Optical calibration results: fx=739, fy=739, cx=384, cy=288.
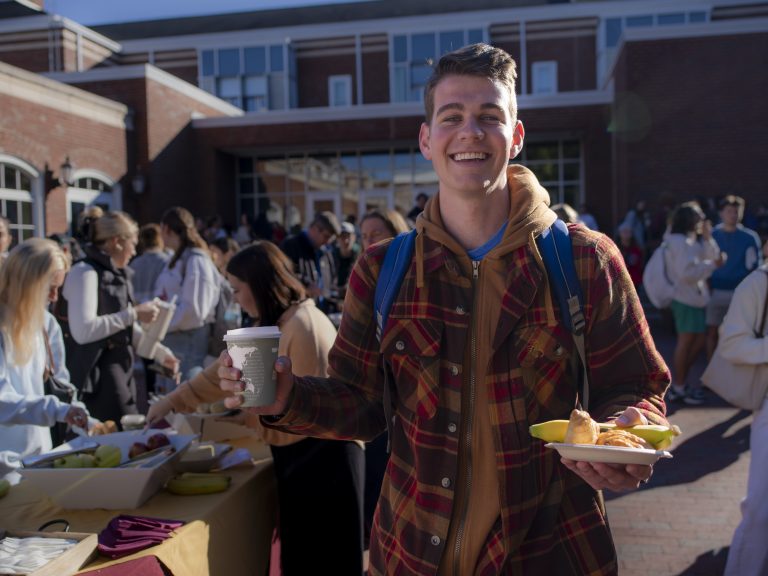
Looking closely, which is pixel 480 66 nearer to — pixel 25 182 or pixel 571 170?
pixel 25 182

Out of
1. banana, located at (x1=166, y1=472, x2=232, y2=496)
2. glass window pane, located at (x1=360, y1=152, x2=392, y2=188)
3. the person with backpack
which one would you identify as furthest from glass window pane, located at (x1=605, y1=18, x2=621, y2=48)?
the person with backpack

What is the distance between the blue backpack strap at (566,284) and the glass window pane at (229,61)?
31334mm

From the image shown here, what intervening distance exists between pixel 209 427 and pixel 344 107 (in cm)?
1973

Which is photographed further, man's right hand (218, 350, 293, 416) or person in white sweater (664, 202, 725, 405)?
person in white sweater (664, 202, 725, 405)

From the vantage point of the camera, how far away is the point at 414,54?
98.4ft

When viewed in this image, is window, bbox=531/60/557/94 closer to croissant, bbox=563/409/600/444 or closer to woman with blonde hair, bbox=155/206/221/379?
woman with blonde hair, bbox=155/206/221/379

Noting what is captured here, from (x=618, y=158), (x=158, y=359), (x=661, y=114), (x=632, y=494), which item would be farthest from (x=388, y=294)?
(x=618, y=158)

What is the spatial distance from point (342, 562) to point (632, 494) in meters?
3.11

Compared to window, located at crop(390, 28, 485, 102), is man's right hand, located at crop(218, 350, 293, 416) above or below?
below

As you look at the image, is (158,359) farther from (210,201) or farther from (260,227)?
(210,201)

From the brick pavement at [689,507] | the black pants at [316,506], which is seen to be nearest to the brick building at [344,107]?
the brick pavement at [689,507]

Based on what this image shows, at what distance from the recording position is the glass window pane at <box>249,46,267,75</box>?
30938 mm

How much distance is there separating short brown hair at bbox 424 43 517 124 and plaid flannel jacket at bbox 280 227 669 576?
45cm

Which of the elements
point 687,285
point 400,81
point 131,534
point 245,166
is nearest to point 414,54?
point 400,81
